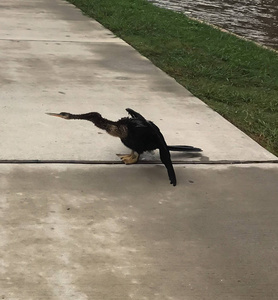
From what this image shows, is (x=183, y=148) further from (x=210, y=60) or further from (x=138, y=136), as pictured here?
(x=210, y=60)

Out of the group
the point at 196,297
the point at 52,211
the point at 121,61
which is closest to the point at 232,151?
the point at 52,211

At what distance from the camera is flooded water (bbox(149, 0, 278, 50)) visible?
12077 mm

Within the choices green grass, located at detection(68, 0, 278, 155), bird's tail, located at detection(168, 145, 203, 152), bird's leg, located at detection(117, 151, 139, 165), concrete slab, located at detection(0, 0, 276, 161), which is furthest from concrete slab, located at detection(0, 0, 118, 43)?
bird's leg, located at detection(117, 151, 139, 165)

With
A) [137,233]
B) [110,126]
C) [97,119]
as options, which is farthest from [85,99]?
[137,233]

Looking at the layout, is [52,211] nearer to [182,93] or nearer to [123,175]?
[123,175]

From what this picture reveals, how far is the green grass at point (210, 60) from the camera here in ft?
18.5

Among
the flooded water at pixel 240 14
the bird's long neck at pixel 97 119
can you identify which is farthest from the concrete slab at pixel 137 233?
the flooded water at pixel 240 14

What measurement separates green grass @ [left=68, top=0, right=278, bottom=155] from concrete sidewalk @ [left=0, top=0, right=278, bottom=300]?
402 mm

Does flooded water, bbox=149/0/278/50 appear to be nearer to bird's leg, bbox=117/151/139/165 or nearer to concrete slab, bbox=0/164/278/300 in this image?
bird's leg, bbox=117/151/139/165

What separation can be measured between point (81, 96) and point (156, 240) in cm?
283

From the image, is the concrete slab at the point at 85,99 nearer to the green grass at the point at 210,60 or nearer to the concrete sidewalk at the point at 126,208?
the concrete sidewalk at the point at 126,208

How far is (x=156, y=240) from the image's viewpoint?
121 inches

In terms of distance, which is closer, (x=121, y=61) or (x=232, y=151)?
(x=232, y=151)

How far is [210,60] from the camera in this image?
25.8 ft
